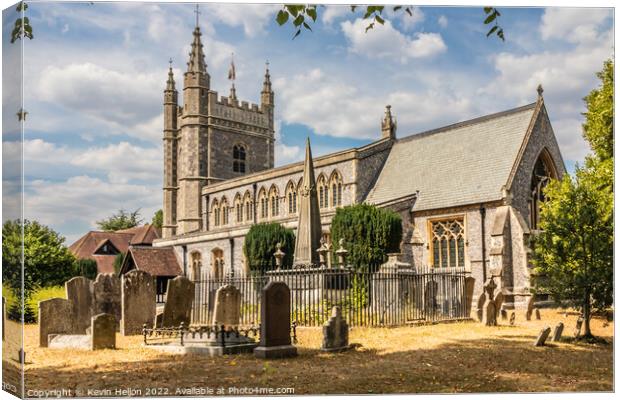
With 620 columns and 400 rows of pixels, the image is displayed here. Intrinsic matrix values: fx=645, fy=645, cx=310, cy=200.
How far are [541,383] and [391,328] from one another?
709 cm

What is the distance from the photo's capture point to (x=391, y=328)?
1570cm

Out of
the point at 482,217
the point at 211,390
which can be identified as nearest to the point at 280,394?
the point at 211,390

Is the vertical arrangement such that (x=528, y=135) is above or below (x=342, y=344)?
above

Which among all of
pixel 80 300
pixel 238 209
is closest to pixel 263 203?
pixel 238 209

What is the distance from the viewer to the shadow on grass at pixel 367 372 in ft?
27.9

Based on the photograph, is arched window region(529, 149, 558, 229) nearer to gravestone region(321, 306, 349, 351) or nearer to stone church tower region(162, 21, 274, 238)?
gravestone region(321, 306, 349, 351)

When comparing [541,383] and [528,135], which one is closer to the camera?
[541,383]

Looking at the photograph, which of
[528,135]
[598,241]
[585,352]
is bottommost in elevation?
[585,352]

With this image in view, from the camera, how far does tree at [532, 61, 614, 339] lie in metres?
12.3

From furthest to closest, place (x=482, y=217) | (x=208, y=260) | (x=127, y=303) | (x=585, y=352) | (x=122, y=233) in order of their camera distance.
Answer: (x=122, y=233) → (x=208, y=260) → (x=482, y=217) → (x=127, y=303) → (x=585, y=352)

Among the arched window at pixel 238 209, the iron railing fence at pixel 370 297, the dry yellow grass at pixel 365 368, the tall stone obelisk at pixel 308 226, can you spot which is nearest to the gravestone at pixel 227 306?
the iron railing fence at pixel 370 297

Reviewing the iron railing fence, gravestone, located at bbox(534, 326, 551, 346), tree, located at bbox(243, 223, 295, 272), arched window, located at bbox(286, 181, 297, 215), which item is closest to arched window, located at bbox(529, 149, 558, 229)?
the iron railing fence

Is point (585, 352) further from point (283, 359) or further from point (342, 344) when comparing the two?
point (283, 359)

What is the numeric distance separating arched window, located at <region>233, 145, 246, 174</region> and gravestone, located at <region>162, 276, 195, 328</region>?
2822cm
